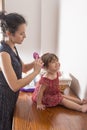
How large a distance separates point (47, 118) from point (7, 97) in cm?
29

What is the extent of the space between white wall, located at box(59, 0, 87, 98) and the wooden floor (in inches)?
9.4

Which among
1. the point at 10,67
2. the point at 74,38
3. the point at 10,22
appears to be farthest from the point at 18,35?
the point at 74,38

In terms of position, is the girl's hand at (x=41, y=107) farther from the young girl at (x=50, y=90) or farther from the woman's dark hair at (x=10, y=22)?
the woman's dark hair at (x=10, y=22)

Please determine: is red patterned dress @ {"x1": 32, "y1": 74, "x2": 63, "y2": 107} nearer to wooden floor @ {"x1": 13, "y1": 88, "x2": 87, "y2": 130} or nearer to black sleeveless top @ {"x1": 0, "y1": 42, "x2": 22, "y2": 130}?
wooden floor @ {"x1": 13, "y1": 88, "x2": 87, "y2": 130}

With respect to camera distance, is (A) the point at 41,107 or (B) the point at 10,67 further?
(A) the point at 41,107

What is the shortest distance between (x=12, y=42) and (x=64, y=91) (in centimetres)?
58

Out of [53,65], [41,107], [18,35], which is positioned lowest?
[41,107]

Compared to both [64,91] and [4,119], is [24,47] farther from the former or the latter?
[4,119]

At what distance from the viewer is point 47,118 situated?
1.39 m

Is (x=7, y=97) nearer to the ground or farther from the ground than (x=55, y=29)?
nearer to the ground

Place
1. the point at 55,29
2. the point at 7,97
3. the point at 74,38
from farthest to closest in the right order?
the point at 55,29
the point at 74,38
the point at 7,97

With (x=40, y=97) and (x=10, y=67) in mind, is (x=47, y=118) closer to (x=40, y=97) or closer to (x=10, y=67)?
(x=40, y=97)

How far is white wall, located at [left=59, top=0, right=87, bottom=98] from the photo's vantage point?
1570mm

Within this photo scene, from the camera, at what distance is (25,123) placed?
1.33 metres
